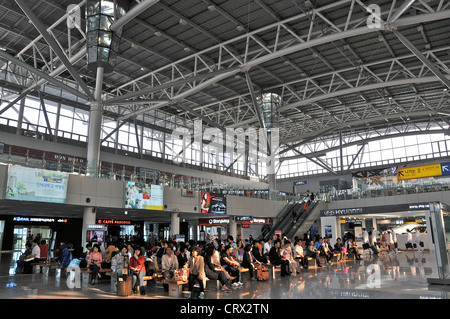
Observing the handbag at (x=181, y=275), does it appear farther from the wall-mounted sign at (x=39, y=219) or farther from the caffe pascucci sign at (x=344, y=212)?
the caffe pascucci sign at (x=344, y=212)

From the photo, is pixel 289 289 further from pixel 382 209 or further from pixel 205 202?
pixel 382 209

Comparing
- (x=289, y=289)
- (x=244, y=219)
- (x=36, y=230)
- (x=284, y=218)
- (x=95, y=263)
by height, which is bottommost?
(x=289, y=289)

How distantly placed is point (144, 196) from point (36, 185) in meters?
6.69

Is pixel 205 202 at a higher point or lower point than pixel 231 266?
higher

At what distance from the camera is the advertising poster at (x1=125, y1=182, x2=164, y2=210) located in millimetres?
22203

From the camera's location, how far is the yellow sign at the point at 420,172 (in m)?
33.8

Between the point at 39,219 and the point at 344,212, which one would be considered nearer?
the point at 39,219

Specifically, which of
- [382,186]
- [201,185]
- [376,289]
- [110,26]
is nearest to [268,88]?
[201,185]

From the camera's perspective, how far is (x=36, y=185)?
17953 millimetres

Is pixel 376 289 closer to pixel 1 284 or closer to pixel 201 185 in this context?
pixel 1 284

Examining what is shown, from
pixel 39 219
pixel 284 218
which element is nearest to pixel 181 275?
pixel 284 218

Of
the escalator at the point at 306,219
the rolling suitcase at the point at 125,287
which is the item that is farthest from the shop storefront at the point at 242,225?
the rolling suitcase at the point at 125,287

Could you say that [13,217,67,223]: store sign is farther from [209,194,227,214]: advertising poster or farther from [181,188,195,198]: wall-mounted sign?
[209,194,227,214]: advertising poster

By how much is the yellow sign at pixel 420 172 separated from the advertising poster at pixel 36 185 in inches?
1218
